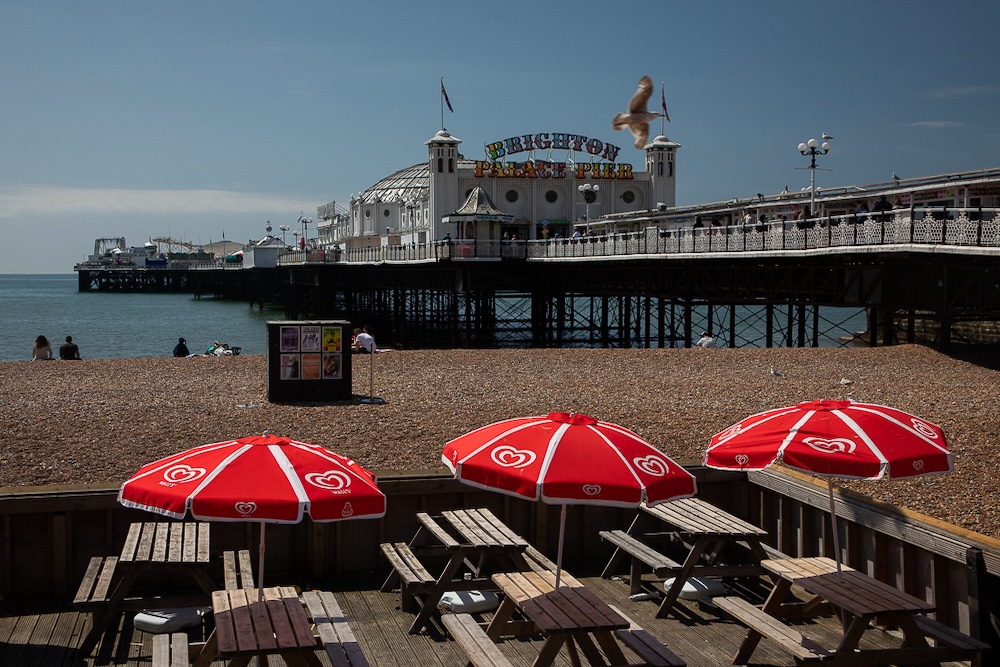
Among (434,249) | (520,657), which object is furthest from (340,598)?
(434,249)

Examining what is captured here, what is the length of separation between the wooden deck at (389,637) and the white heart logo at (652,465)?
1.39 meters

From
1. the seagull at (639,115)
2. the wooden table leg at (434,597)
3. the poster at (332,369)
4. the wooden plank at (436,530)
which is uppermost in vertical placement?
the seagull at (639,115)

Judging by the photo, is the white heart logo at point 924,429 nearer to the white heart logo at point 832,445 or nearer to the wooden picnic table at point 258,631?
the white heart logo at point 832,445

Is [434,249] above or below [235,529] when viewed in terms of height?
above

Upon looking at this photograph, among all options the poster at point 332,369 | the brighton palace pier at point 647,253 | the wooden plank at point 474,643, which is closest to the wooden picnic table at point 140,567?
the wooden plank at point 474,643

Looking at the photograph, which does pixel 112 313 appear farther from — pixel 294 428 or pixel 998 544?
pixel 998 544

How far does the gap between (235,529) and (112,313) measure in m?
101

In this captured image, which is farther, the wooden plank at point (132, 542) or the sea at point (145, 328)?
the sea at point (145, 328)

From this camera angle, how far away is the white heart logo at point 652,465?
5.85 metres

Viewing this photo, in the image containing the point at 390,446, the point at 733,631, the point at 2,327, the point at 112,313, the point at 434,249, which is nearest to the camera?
the point at 733,631

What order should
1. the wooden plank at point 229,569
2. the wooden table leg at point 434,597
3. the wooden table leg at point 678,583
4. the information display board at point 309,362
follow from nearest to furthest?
the wooden plank at point 229,569, the wooden table leg at point 434,597, the wooden table leg at point 678,583, the information display board at point 309,362

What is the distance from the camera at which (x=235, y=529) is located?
316 inches

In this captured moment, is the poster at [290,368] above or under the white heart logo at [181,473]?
under

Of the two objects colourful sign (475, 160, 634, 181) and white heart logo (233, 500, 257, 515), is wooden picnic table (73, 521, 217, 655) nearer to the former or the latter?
white heart logo (233, 500, 257, 515)
